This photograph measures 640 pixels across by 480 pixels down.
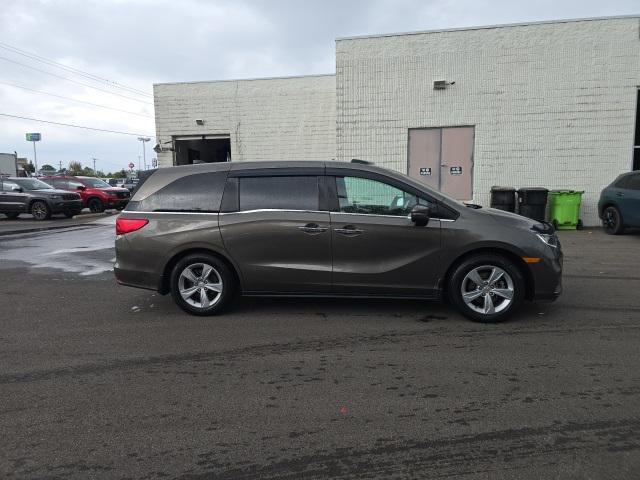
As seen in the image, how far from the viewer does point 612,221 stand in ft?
41.2

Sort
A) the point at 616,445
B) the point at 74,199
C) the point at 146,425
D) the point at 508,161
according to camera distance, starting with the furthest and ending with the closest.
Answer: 1. the point at 74,199
2. the point at 508,161
3. the point at 146,425
4. the point at 616,445

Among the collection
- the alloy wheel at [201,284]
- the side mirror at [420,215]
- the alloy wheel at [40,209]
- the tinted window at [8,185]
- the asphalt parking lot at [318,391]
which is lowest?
the asphalt parking lot at [318,391]

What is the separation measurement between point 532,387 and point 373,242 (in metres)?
2.22

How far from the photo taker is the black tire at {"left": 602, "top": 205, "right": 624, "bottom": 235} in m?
12.2

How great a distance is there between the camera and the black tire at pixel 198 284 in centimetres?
568

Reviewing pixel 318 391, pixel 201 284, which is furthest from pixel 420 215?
pixel 201 284

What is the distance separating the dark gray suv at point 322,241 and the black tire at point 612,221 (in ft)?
Result: 26.9

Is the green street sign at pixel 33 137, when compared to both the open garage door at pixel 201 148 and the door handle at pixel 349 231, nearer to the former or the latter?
the open garage door at pixel 201 148

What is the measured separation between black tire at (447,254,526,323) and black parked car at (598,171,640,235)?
319 inches

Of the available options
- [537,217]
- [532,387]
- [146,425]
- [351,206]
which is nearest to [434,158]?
[537,217]

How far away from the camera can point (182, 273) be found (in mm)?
5707

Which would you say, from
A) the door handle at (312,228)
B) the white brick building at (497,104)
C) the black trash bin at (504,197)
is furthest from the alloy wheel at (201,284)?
the white brick building at (497,104)

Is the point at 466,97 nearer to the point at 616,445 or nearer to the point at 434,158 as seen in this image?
the point at 434,158

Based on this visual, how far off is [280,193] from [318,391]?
255cm
